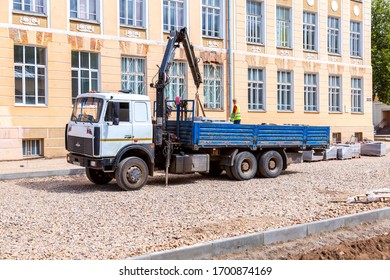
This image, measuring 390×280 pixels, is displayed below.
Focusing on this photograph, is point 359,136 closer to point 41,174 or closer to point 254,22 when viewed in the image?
point 254,22

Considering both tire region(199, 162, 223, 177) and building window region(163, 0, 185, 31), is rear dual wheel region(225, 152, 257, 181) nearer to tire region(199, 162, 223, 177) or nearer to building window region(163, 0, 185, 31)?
tire region(199, 162, 223, 177)

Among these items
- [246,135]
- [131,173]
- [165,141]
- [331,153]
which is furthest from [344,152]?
[131,173]

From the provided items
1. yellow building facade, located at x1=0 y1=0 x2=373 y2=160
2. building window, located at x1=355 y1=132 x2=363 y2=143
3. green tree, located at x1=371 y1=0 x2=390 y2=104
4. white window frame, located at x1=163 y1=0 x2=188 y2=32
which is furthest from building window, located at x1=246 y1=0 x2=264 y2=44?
green tree, located at x1=371 y1=0 x2=390 y2=104

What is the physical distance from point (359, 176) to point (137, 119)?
24.4 ft

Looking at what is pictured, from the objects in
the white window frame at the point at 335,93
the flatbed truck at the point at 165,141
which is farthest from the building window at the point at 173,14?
the white window frame at the point at 335,93

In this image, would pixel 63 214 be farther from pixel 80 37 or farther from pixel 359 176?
pixel 80 37

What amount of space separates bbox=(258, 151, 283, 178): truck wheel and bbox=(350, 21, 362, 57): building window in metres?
20.1

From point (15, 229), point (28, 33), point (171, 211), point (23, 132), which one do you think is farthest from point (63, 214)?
point (28, 33)

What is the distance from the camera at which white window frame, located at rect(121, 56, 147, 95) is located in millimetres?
23328

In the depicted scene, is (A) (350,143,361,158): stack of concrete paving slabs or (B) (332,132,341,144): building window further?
(B) (332,132,341,144): building window

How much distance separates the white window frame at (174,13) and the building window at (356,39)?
13.7 metres

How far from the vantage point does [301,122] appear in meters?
30.2

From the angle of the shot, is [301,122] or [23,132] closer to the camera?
[23,132]

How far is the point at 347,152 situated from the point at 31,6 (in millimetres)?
15159
